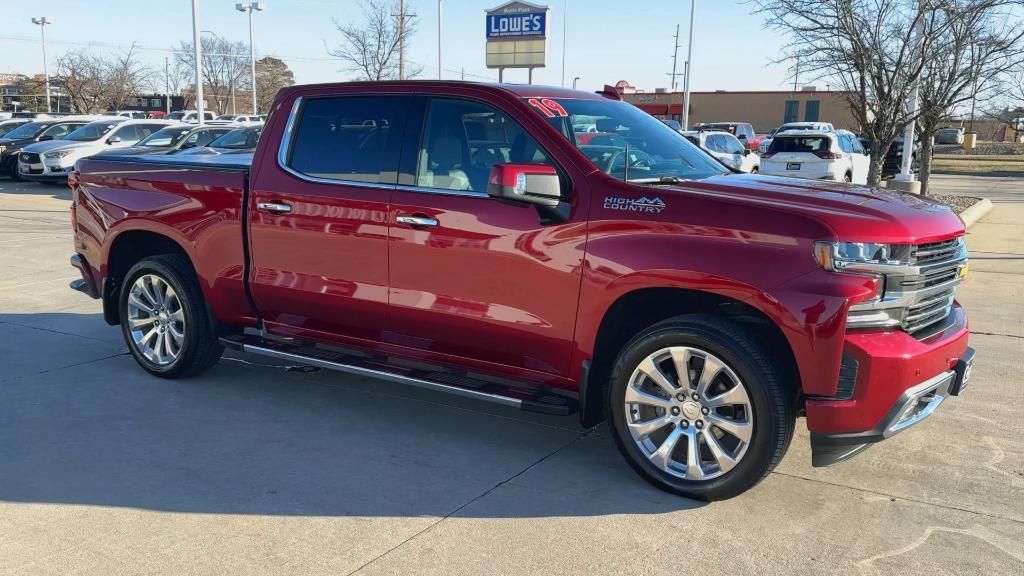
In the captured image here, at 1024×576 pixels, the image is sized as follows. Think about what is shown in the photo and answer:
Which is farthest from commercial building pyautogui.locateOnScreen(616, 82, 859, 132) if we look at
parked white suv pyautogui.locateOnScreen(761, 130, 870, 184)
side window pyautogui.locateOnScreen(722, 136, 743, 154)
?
parked white suv pyautogui.locateOnScreen(761, 130, 870, 184)

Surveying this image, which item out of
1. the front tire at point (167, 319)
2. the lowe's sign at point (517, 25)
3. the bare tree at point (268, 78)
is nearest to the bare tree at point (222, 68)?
the bare tree at point (268, 78)

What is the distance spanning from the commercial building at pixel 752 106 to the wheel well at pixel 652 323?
61.1 metres

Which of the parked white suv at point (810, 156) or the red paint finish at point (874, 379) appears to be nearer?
the red paint finish at point (874, 379)

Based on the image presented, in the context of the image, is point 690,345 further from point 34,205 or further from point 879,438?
point 34,205

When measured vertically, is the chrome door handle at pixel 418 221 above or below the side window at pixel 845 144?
below

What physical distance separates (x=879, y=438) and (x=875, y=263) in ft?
2.49

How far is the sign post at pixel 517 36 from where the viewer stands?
41062mm

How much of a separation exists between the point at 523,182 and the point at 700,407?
A: 4.41 feet

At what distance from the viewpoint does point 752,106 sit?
68188 millimetres

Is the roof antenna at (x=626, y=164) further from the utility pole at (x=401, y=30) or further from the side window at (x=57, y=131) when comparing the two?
the utility pole at (x=401, y=30)

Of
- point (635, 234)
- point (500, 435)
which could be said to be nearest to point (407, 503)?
point (500, 435)

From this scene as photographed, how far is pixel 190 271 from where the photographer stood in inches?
227

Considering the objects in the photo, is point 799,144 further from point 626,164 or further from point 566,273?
point 566,273

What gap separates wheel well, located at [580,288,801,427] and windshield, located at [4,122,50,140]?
2507cm
